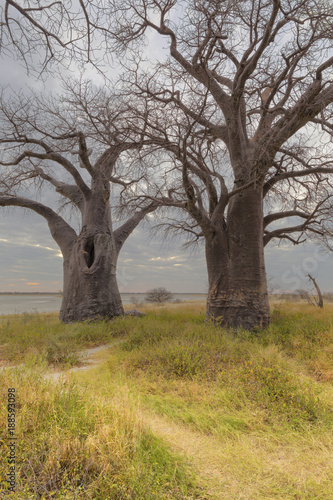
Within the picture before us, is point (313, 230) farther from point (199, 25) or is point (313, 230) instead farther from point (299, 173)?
point (199, 25)

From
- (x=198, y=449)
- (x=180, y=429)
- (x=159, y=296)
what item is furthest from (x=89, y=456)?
(x=159, y=296)

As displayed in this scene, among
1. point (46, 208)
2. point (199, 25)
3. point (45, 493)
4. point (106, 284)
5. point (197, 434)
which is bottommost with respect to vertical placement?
point (197, 434)

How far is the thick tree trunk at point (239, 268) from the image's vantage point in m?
7.14

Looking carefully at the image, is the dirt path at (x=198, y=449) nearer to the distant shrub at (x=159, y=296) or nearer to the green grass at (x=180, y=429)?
the green grass at (x=180, y=429)

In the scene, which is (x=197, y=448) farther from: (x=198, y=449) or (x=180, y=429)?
(x=180, y=429)

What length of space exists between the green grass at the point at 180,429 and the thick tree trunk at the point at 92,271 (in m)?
4.69

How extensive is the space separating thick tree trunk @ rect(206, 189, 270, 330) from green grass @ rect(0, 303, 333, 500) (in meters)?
2.47

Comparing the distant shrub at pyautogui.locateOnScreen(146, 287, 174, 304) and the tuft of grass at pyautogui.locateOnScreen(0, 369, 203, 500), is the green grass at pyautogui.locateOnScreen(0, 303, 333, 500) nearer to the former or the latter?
the tuft of grass at pyautogui.locateOnScreen(0, 369, 203, 500)

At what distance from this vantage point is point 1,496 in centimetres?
151

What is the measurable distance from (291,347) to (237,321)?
1636mm

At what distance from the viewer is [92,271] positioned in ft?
30.5

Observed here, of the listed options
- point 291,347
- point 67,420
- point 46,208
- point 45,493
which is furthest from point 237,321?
point 46,208

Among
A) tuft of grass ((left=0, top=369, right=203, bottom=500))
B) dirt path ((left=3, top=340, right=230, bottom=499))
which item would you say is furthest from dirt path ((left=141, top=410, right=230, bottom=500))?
tuft of grass ((left=0, top=369, right=203, bottom=500))

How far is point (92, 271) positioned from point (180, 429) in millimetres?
7215
